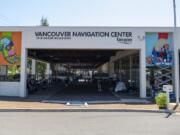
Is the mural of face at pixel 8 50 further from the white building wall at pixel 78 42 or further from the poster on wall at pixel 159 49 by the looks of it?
the poster on wall at pixel 159 49

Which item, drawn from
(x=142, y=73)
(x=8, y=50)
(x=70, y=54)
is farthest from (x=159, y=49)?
(x=70, y=54)

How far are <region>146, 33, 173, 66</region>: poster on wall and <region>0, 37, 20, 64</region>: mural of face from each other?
8.75m

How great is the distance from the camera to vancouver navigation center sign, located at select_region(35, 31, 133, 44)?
75.1ft

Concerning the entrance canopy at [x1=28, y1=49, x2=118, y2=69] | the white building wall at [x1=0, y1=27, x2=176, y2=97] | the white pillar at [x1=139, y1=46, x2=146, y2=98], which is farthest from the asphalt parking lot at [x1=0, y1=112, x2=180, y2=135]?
the entrance canopy at [x1=28, y1=49, x2=118, y2=69]

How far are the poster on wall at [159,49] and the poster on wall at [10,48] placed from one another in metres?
8.62

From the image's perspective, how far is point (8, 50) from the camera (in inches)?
914

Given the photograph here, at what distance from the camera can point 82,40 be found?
22922 millimetres

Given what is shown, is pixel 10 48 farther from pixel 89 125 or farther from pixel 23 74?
pixel 89 125

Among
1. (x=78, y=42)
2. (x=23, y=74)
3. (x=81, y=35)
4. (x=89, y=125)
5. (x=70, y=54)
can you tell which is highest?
(x=81, y=35)

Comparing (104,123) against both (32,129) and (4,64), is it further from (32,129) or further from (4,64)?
(4,64)

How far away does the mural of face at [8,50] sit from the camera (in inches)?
912

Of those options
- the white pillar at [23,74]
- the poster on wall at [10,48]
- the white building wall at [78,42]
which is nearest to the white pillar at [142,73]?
the white building wall at [78,42]

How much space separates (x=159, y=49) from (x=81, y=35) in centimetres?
525

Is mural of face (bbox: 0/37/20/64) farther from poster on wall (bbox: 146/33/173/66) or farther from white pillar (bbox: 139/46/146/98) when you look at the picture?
poster on wall (bbox: 146/33/173/66)
